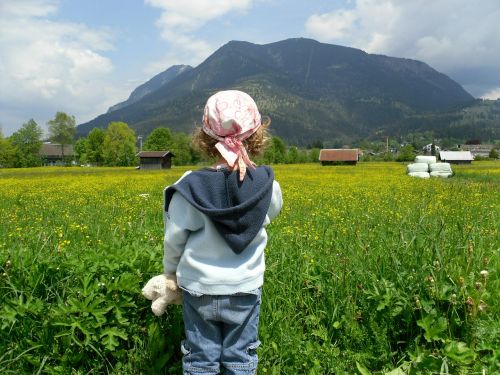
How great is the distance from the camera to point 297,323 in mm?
3395

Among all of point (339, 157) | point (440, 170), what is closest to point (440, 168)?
point (440, 170)

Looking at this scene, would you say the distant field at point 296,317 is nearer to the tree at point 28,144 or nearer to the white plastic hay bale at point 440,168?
the white plastic hay bale at point 440,168

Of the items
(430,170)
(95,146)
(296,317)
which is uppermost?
(95,146)

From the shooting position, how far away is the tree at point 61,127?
85250 millimetres

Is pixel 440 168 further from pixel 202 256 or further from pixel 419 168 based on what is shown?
pixel 202 256

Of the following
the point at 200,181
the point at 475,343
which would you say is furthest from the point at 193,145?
the point at 475,343

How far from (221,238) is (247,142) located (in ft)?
2.01

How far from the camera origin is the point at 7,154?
77312 mm

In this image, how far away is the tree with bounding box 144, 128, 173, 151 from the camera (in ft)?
306

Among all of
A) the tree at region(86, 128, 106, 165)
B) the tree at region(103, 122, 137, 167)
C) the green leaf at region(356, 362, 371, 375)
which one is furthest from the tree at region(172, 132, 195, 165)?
the green leaf at region(356, 362, 371, 375)

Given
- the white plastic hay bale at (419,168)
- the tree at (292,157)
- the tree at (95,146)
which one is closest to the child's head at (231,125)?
the white plastic hay bale at (419,168)

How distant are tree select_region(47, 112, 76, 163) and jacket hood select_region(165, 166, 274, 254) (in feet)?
298

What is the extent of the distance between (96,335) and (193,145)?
1.53 meters

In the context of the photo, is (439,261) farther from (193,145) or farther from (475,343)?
(193,145)
